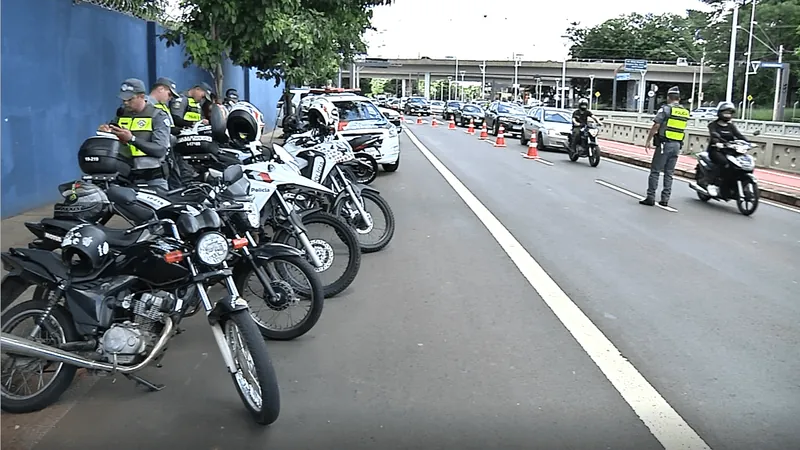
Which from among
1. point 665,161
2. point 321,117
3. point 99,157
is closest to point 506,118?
point 665,161

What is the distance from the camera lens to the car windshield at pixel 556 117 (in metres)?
27.5

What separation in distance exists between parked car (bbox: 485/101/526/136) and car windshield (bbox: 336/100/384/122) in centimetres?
1686

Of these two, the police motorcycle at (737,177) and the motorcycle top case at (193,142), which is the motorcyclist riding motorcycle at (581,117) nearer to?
the police motorcycle at (737,177)

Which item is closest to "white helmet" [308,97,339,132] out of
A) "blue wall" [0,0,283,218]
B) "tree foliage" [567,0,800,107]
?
"blue wall" [0,0,283,218]

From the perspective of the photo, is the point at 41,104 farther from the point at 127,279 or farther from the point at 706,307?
the point at 706,307

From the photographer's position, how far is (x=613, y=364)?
564 cm

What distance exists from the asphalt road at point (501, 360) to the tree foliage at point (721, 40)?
60.3 meters

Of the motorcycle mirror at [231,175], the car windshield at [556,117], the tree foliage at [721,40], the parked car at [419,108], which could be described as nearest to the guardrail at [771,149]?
the car windshield at [556,117]

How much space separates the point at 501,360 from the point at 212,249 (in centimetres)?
225

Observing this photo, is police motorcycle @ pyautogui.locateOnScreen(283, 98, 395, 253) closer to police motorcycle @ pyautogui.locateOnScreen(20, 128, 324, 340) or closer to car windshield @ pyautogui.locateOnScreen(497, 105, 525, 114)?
police motorcycle @ pyautogui.locateOnScreen(20, 128, 324, 340)

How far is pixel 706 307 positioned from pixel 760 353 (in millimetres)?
1267

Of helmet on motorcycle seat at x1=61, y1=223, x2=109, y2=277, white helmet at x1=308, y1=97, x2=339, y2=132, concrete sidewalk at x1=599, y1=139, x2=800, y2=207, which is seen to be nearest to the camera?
helmet on motorcycle seat at x1=61, y1=223, x2=109, y2=277

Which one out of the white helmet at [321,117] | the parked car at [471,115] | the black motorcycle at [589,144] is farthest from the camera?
the parked car at [471,115]

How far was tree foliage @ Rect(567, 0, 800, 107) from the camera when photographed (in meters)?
71.8
